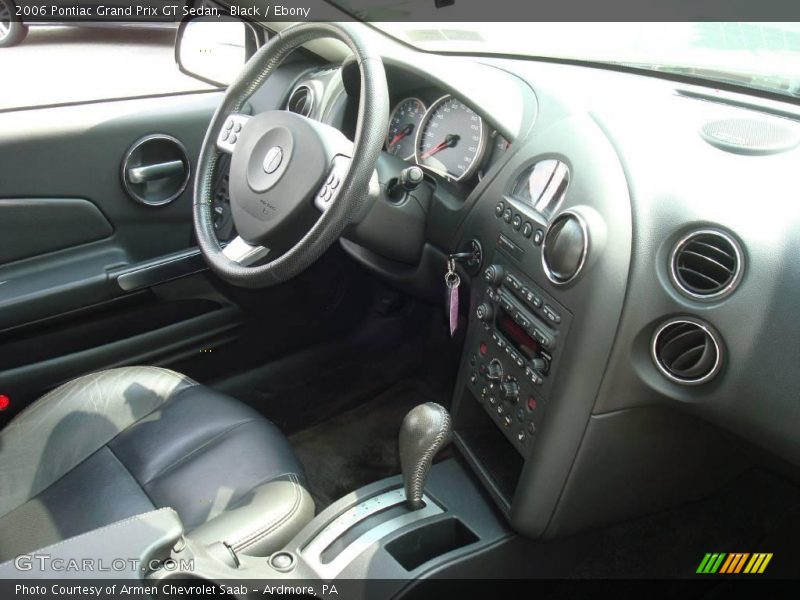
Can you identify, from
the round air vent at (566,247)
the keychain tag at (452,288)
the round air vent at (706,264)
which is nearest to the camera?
the round air vent at (706,264)

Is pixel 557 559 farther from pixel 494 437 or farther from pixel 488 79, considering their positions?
pixel 488 79

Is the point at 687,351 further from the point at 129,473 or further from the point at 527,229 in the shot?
the point at 129,473

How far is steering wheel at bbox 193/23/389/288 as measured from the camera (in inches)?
46.4

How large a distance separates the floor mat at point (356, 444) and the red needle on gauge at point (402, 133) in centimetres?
82

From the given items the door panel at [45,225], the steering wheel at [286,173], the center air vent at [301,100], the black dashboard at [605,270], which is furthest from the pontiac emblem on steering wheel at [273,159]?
the door panel at [45,225]

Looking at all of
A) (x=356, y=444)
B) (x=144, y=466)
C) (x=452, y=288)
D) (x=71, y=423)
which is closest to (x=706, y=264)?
(x=452, y=288)

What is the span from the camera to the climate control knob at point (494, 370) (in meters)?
1.37

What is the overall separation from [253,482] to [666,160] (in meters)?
0.87

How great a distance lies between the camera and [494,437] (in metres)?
1.56

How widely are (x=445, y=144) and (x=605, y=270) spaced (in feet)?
1.93

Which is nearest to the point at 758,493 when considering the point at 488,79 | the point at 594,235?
the point at 594,235

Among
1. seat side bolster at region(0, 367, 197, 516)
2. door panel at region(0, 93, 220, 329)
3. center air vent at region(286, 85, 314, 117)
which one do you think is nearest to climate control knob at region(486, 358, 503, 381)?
seat side bolster at region(0, 367, 197, 516)

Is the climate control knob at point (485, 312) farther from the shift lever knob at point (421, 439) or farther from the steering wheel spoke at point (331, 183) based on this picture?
the steering wheel spoke at point (331, 183)

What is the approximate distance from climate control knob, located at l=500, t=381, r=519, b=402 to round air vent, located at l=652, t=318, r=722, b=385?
0.88 feet
